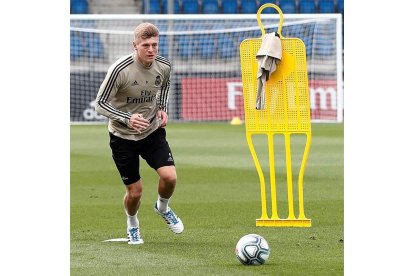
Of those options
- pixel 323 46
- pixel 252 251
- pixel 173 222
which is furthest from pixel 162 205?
pixel 323 46

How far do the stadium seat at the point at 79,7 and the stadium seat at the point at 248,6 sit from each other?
5731mm

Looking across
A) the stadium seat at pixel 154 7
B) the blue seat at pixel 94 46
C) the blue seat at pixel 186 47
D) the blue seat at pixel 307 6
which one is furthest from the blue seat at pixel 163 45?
the blue seat at pixel 307 6

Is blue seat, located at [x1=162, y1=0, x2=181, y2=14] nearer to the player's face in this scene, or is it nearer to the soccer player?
the soccer player

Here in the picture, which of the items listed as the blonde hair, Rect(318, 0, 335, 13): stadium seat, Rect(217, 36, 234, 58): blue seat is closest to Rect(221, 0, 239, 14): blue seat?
Rect(318, 0, 335, 13): stadium seat

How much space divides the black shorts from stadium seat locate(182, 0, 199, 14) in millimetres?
31514

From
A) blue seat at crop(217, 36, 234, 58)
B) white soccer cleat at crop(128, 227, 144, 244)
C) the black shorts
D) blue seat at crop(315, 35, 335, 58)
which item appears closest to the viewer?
white soccer cleat at crop(128, 227, 144, 244)

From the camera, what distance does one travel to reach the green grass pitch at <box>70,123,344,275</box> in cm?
816

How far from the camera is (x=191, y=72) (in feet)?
116

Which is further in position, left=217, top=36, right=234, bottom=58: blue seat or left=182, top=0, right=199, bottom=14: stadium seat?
left=182, top=0, right=199, bottom=14: stadium seat

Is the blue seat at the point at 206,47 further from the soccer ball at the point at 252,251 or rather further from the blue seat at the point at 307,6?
the soccer ball at the point at 252,251

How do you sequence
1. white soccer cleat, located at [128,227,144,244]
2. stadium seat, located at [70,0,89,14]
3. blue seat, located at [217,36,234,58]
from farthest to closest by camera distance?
stadium seat, located at [70,0,89,14], blue seat, located at [217,36,234,58], white soccer cleat, located at [128,227,144,244]

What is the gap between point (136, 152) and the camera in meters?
9.64

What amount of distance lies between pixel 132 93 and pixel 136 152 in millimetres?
548
